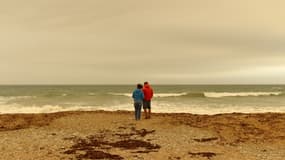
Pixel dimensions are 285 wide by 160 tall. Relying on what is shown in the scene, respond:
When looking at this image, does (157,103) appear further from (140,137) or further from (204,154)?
(204,154)

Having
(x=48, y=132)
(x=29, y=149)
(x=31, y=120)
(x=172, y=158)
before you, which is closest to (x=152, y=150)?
(x=172, y=158)

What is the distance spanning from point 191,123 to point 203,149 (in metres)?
4.94

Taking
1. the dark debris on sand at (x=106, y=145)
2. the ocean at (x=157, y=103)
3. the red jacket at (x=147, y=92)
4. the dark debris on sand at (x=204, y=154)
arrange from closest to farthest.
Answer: the dark debris on sand at (x=204, y=154), the dark debris on sand at (x=106, y=145), the red jacket at (x=147, y=92), the ocean at (x=157, y=103)

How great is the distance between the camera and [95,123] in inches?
644

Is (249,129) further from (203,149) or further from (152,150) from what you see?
(152,150)

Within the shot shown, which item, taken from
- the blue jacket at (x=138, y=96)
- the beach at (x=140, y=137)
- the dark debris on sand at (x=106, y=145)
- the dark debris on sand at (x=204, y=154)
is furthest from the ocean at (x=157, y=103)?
the dark debris on sand at (x=204, y=154)

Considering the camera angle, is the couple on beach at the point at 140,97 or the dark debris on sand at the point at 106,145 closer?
the dark debris on sand at the point at 106,145

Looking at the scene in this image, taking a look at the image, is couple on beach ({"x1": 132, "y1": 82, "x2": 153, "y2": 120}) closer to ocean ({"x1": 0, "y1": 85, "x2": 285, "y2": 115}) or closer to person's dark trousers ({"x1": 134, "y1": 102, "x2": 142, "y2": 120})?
person's dark trousers ({"x1": 134, "y1": 102, "x2": 142, "y2": 120})

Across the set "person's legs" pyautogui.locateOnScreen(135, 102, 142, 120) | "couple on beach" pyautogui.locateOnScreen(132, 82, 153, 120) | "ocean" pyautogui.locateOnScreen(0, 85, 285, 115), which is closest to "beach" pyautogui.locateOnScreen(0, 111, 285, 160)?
"person's legs" pyautogui.locateOnScreen(135, 102, 142, 120)

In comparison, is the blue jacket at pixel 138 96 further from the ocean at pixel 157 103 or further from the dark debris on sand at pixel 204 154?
the ocean at pixel 157 103

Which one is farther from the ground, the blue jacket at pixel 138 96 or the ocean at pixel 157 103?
the blue jacket at pixel 138 96

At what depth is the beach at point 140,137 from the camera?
10484mm

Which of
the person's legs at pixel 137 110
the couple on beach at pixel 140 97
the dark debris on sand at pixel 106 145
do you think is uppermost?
the couple on beach at pixel 140 97

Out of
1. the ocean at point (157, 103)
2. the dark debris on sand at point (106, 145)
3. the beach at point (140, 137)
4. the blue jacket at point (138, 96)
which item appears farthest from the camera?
the ocean at point (157, 103)
